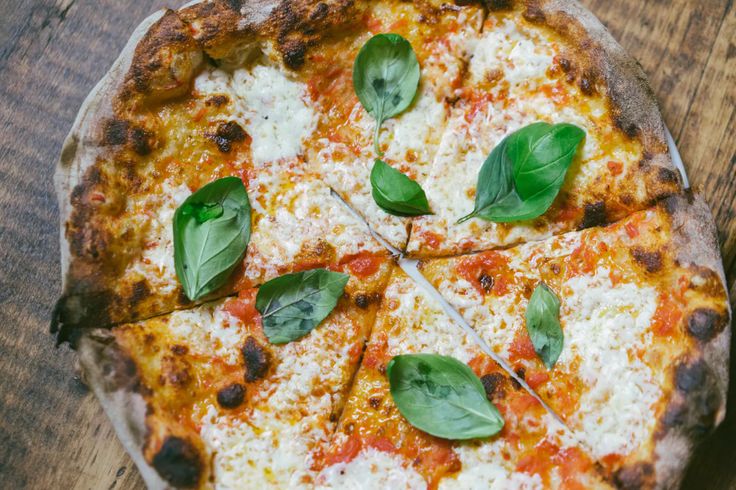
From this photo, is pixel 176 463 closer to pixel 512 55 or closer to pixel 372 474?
pixel 372 474

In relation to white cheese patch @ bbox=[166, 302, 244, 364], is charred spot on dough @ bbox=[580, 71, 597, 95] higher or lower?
higher

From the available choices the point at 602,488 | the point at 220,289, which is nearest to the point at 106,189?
the point at 220,289

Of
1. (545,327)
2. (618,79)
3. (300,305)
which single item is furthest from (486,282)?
(618,79)

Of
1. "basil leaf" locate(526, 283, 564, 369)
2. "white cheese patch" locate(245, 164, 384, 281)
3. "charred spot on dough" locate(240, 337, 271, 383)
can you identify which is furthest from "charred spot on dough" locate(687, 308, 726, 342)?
"charred spot on dough" locate(240, 337, 271, 383)

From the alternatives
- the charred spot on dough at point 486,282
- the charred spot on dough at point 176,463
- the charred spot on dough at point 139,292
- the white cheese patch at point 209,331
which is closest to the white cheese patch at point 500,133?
the charred spot on dough at point 486,282

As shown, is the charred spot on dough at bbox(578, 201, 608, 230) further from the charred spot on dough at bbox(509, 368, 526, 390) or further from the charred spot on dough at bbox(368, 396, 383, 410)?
the charred spot on dough at bbox(368, 396, 383, 410)

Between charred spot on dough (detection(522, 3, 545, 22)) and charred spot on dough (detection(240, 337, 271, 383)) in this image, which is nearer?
charred spot on dough (detection(240, 337, 271, 383))

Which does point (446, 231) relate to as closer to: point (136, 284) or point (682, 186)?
point (682, 186)

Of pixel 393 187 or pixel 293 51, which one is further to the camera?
pixel 293 51
